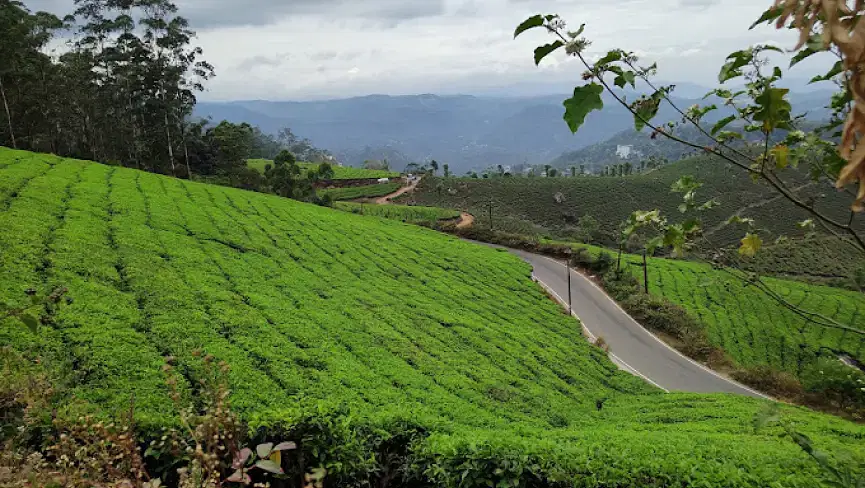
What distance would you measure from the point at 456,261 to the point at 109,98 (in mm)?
33153

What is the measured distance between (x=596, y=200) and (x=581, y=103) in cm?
7785

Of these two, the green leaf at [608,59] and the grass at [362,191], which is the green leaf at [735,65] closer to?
the green leaf at [608,59]

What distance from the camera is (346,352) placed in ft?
35.6

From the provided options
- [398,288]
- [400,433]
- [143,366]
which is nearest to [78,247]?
[143,366]

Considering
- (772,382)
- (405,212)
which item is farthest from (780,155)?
(405,212)

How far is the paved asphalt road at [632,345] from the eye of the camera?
19.6m

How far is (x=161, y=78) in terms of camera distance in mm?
33500

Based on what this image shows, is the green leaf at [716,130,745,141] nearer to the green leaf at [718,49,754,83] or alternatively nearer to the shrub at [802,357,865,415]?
the green leaf at [718,49,754,83]

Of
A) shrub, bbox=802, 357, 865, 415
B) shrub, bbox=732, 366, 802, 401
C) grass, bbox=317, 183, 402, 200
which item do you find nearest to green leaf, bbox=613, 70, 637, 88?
shrub, bbox=802, 357, 865, 415

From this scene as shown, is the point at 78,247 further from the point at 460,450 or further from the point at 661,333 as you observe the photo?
the point at 661,333

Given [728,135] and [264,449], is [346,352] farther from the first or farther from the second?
[728,135]

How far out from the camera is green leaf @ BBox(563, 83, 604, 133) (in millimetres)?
1806

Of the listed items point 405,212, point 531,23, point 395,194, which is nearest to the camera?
point 531,23

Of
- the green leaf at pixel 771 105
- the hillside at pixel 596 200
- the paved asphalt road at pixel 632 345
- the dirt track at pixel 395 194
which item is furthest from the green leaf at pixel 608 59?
the hillside at pixel 596 200
